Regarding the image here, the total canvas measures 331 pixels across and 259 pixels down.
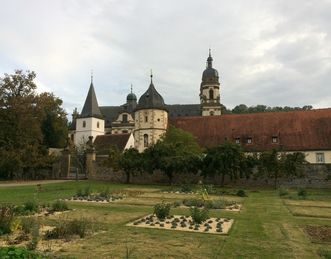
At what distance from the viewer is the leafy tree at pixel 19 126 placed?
41.8 meters

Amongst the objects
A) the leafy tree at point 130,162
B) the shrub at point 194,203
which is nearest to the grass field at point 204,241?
the shrub at point 194,203

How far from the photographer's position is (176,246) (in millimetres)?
9117

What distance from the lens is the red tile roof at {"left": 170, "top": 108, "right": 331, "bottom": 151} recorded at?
42.5 m

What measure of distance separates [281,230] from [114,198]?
11.0 metres

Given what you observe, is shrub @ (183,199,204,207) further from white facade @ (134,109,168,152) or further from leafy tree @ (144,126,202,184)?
white facade @ (134,109,168,152)

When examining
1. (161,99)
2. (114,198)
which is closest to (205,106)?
(161,99)

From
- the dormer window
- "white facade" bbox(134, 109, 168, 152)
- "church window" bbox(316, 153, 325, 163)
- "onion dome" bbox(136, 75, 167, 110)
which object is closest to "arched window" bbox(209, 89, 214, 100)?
"onion dome" bbox(136, 75, 167, 110)

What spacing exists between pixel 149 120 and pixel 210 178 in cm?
1763

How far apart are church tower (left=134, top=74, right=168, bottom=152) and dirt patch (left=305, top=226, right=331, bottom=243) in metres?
38.5

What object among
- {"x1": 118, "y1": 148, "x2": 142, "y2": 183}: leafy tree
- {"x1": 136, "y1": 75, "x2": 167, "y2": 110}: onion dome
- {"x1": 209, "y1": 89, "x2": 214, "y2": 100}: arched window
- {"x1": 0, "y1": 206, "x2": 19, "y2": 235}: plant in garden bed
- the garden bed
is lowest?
the garden bed

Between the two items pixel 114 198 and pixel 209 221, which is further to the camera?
pixel 114 198

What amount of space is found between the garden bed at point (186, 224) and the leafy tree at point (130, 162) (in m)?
22.1

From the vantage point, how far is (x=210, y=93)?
70.5 metres

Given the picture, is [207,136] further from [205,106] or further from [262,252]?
[262,252]
